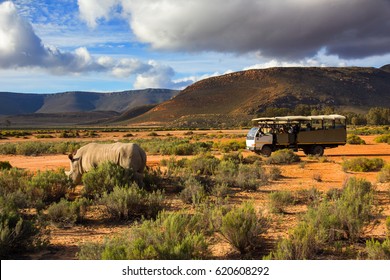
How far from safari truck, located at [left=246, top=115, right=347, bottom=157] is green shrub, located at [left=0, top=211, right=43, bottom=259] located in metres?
15.7

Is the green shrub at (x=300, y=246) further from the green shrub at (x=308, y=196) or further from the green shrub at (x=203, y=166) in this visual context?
the green shrub at (x=203, y=166)

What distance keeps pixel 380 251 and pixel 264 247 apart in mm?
1787

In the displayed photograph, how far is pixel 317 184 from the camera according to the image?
12.6 m

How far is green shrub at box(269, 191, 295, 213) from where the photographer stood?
8750 mm

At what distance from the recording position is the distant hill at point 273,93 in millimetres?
115875

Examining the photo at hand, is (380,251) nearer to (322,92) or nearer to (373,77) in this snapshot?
(322,92)

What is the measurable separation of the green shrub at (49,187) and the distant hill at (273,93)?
95.4 m

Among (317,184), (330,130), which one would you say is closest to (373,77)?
(330,130)

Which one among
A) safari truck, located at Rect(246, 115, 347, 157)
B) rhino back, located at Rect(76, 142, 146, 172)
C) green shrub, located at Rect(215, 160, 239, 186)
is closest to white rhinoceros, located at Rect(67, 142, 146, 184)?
rhino back, located at Rect(76, 142, 146, 172)

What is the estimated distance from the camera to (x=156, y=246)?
203 inches

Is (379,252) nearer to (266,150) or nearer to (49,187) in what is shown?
(49,187)

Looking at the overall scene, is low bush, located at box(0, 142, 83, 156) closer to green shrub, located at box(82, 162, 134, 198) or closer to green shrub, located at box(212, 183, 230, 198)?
green shrub, located at box(82, 162, 134, 198)

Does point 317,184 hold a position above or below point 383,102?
below

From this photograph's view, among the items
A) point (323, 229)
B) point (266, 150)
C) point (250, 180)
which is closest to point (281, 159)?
point (266, 150)
